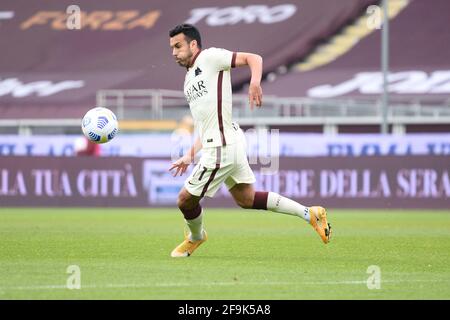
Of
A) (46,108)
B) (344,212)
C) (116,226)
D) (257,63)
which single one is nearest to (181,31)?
(257,63)

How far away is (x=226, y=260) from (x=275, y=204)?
0.89m

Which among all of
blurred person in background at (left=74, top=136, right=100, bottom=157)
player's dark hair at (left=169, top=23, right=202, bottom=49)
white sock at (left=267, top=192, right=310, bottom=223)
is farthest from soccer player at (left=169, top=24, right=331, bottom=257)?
blurred person in background at (left=74, top=136, right=100, bottom=157)

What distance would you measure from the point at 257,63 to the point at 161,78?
32594 mm

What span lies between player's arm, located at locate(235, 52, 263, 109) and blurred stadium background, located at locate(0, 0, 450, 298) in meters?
15.0

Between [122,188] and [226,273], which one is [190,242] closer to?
[226,273]

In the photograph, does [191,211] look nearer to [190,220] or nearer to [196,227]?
[190,220]

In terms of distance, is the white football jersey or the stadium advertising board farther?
the stadium advertising board

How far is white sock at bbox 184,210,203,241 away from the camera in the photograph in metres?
12.4

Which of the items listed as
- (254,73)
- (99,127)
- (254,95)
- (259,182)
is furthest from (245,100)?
(254,95)

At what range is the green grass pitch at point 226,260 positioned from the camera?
365 inches

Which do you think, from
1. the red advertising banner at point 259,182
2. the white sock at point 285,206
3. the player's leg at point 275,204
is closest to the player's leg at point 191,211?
the player's leg at point 275,204

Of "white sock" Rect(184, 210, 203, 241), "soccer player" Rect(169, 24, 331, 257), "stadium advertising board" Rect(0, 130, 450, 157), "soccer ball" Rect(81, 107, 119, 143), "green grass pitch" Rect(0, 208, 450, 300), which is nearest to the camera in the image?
"green grass pitch" Rect(0, 208, 450, 300)

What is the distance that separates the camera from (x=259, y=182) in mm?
26797

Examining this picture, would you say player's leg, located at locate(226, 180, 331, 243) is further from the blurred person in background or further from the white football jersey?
the blurred person in background
